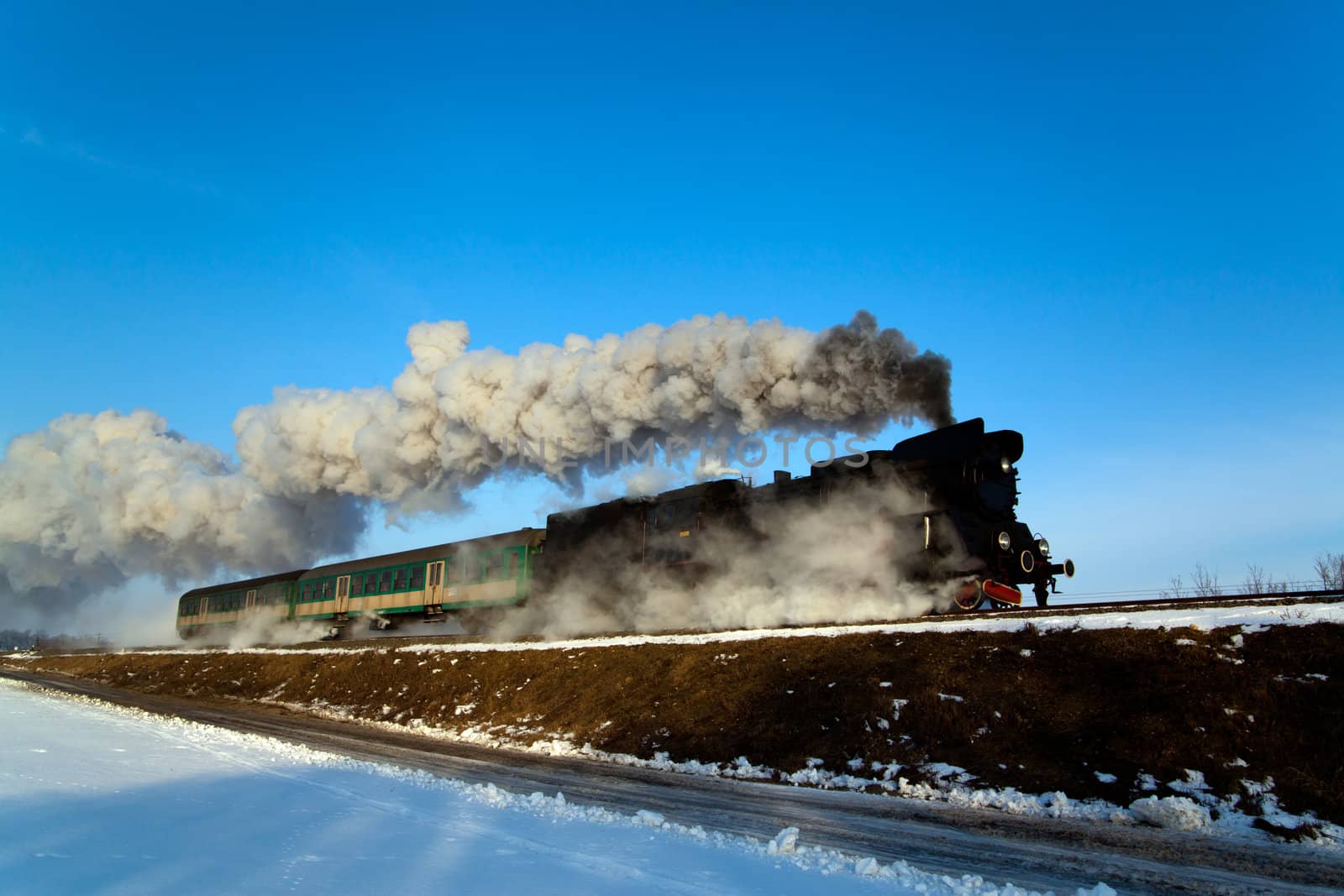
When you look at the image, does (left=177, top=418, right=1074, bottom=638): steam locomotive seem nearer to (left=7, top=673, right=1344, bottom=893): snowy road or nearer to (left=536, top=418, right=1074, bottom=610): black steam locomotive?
(left=536, top=418, right=1074, bottom=610): black steam locomotive

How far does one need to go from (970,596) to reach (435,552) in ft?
66.5

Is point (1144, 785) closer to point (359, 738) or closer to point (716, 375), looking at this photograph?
point (359, 738)

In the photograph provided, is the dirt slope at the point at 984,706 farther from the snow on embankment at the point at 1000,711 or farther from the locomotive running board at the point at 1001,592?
the locomotive running board at the point at 1001,592

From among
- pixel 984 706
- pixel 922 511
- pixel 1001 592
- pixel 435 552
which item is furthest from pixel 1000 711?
pixel 435 552

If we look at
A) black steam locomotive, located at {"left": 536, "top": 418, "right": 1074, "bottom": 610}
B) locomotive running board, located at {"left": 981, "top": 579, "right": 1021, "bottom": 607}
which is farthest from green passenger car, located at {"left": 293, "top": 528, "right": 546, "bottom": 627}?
locomotive running board, located at {"left": 981, "top": 579, "right": 1021, "bottom": 607}

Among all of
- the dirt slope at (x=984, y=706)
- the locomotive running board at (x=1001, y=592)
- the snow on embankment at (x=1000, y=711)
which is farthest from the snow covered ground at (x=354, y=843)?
the locomotive running board at (x=1001, y=592)

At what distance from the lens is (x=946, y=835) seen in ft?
23.9

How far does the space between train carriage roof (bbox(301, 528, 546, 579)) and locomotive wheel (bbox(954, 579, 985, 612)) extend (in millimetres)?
13310

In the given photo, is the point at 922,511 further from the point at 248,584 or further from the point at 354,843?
the point at 248,584

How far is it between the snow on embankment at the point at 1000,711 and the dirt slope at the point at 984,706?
0.02 m

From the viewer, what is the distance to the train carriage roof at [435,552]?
86.5 ft

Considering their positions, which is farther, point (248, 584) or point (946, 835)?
point (248, 584)

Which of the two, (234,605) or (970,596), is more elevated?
(970,596)

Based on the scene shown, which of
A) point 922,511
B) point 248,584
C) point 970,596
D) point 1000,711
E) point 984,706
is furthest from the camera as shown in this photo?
point 248,584
